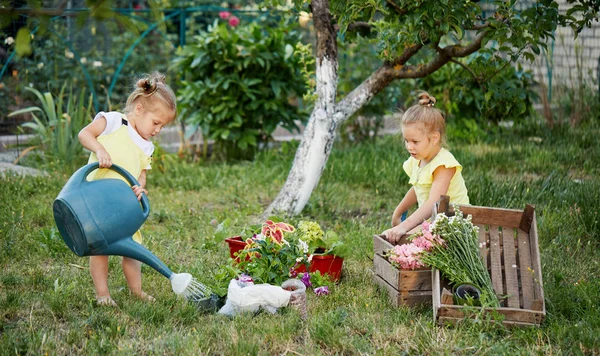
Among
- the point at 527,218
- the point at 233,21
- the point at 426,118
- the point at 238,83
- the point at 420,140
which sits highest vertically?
the point at 233,21

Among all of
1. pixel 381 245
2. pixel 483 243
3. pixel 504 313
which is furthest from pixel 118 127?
pixel 504 313

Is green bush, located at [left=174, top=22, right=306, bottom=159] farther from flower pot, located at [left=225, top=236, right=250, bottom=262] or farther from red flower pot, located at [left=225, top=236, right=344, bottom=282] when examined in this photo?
red flower pot, located at [left=225, top=236, right=344, bottom=282]

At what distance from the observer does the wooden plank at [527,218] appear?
3.47 m

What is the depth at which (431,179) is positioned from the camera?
151 inches

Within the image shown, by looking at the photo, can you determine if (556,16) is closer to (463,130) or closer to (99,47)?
(463,130)

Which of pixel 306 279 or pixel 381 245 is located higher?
pixel 381 245

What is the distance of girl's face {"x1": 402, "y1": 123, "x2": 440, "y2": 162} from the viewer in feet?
Answer: 12.4

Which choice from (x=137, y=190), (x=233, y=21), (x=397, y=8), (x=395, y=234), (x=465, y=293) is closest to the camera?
(x=465, y=293)

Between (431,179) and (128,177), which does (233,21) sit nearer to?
(431,179)

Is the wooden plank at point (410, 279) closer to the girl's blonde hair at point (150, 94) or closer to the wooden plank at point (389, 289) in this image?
the wooden plank at point (389, 289)

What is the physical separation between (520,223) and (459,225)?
509 mm

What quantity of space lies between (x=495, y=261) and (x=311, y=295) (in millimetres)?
938

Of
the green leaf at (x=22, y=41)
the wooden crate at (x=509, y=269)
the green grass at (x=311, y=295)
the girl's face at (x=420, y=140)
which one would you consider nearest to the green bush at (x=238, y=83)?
the green grass at (x=311, y=295)

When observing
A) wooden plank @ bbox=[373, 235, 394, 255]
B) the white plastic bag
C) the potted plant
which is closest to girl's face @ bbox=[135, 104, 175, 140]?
the potted plant
